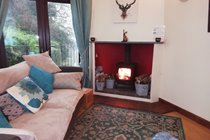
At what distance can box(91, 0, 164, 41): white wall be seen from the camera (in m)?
3.23

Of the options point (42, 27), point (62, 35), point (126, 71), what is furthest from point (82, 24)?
point (126, 71)

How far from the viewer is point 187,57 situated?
2.74 meters

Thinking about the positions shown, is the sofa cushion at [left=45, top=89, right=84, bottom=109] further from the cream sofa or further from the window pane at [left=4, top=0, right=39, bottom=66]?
the window pane at [left=4, top=0, right=39, bottom=66]

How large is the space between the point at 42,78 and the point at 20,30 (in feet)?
4.74

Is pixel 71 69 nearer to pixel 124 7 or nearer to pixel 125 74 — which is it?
pixel 125 74

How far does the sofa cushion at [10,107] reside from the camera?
1.67 metres

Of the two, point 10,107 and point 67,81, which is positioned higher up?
point 67,81

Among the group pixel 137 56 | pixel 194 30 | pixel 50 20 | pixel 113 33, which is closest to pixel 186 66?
pixel 194 30

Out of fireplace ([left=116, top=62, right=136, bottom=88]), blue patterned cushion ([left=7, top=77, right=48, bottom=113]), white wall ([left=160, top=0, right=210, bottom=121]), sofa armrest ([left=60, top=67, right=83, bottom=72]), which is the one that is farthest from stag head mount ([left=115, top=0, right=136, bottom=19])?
blue patterned cushion ([left=7, top=77, right=48, bottom=113])

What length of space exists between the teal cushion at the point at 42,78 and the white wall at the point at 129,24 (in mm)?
1578

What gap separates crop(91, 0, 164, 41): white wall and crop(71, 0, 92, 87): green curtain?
0.15 m

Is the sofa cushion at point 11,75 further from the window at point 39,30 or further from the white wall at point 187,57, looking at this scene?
the white wall at point 187,57

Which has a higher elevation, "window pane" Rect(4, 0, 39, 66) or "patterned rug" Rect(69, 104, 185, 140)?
"window pane" Rect(4, 0, 39, 66)

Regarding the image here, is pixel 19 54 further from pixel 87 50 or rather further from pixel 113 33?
pixel 113 33
